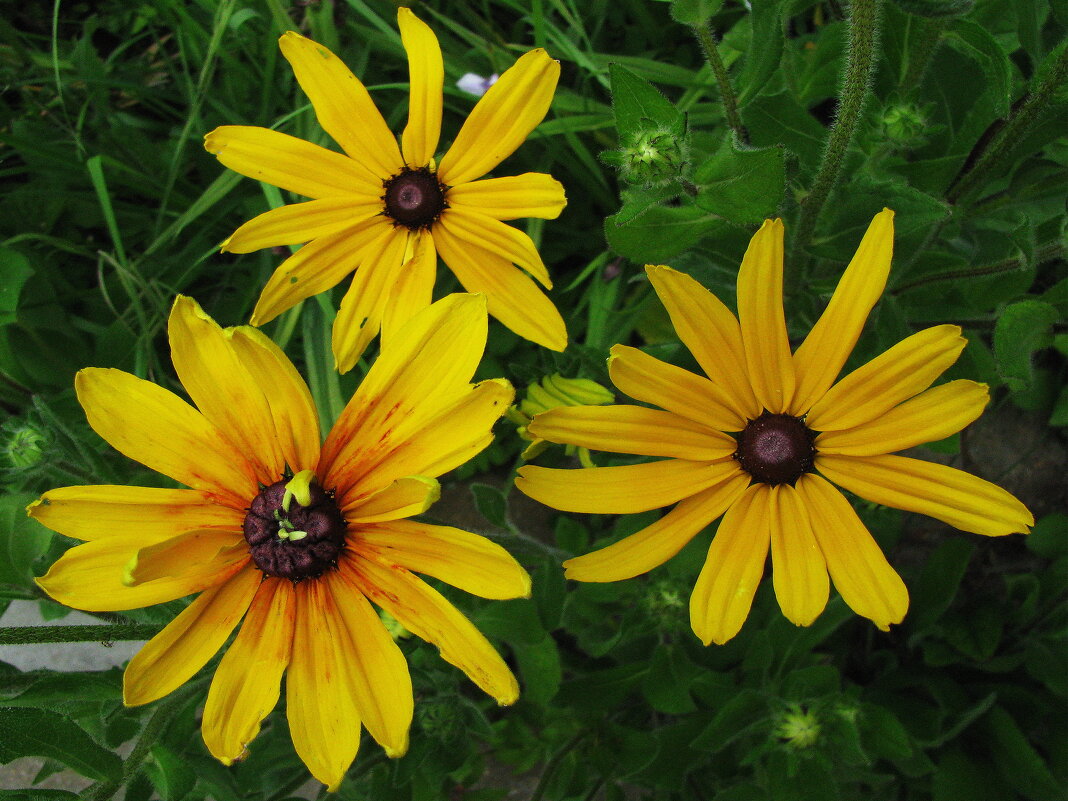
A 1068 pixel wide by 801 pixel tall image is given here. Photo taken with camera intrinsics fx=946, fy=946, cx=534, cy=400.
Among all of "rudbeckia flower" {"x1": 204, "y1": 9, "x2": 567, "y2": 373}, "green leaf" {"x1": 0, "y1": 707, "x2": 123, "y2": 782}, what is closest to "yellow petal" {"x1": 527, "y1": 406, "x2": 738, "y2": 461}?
"rudbeckia flower" {"x1": 204, "y1": 9, "x2": 567, "y2": 373}

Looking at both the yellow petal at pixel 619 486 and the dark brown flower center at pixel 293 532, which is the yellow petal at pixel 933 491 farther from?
the dark brown flower center at pixel 293 532

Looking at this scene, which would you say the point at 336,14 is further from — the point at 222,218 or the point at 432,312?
the point at 432,312

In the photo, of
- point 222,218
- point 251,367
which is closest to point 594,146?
point 222,218

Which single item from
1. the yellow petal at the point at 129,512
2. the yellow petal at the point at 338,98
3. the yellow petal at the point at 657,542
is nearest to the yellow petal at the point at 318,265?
the yellow petal at the point at 338,98

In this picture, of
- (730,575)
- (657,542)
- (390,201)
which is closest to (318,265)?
(390,201)

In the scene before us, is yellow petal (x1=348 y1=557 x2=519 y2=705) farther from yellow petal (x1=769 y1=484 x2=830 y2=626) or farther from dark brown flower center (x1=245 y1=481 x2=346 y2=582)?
yellow petal (x1=769 y1=484 x2=830 y2=626)

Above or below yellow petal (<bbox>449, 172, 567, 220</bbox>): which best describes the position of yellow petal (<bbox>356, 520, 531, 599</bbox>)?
below

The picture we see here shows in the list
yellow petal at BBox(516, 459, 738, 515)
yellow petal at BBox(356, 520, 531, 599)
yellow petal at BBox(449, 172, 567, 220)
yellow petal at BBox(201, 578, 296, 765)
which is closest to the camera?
yellow petal at BBox(356, 520, 531, 599)
